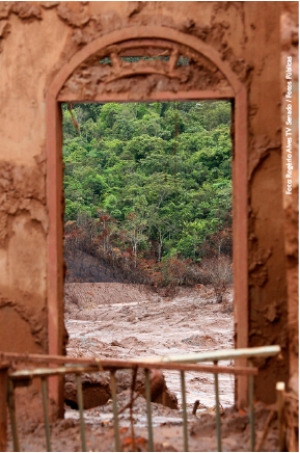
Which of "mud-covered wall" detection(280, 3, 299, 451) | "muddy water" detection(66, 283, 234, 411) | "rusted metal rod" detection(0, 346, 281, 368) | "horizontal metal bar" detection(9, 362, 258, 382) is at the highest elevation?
"mud-covered wall" detection(280, 3, 299, 451)

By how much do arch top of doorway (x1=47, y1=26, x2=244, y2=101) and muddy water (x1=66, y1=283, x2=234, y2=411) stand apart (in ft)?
13.4

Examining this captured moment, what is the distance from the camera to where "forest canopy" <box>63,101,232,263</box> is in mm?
20562

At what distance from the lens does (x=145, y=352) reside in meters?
12.9

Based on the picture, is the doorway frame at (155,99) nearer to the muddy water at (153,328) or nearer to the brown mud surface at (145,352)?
the brown mud surface at (145,352)

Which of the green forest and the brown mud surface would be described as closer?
the brown mud surface

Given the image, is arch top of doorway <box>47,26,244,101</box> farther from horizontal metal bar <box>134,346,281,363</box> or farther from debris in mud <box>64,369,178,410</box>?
debris in mud <box>64,369,178,410</box>

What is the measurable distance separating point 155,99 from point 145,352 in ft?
25.0

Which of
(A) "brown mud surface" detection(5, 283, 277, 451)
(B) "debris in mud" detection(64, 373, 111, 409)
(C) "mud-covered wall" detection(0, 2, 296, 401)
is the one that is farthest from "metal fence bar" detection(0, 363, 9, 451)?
(B) "debris in mud" detection(64, 373, 111, 409)

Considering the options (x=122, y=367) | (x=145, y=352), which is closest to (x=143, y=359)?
(x=122, y=367)

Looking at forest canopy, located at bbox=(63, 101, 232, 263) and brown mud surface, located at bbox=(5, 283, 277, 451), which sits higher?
forest canopy, located at bbox=(63, 101, 232, 263)

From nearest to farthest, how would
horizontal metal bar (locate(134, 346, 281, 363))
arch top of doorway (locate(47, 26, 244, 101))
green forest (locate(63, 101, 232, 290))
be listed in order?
horizontal metal bar (locate(134, 346, 281, 363)) < arch top of doorway (locate(47, 26, 244, 101)) < green forest (locate(63, 101, 232, 290))

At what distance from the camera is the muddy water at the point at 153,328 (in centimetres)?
1106

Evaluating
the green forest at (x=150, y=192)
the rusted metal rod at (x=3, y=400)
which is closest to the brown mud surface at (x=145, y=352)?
the rusted metal rod at (x=3, y=400)

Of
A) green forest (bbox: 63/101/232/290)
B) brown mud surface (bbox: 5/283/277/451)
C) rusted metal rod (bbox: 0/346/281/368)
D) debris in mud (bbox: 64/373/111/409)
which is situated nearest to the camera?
rusted metal rod (bbox: 0/346/281/368)
